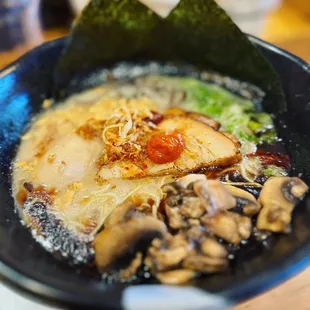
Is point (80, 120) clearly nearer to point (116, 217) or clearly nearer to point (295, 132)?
point (116, 217)

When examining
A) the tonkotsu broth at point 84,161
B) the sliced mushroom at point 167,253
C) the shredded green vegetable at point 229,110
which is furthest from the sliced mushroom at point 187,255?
the shredded green vegetable at point 229,110

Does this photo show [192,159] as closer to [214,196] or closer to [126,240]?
[214,196]

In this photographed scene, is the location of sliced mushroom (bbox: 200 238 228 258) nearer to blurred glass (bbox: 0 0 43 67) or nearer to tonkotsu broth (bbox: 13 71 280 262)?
tonkotsu broth (bbox: 13 71 280 262)

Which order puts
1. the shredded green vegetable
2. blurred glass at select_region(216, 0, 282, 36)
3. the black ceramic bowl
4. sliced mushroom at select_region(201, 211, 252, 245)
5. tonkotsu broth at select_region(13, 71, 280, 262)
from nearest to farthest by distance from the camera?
the black ceramic bowl, sliced mushroom at select_region(201, 211, 252, 245), tonkotsu broth at select_region(13, 71, 280, 262), the shredded green vegetable, blurred glass at select_region(216, 0, 282, 36)

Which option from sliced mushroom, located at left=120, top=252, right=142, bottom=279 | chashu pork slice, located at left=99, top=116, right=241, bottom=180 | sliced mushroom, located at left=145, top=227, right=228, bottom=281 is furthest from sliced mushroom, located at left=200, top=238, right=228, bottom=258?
chashu pork slice, located at left=99, top=116, right=241, bottom=180

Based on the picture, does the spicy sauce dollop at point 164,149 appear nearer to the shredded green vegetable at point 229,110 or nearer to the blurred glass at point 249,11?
the shredded green vegetable at point 229,110

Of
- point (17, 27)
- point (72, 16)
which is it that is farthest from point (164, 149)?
point (72, 16)
